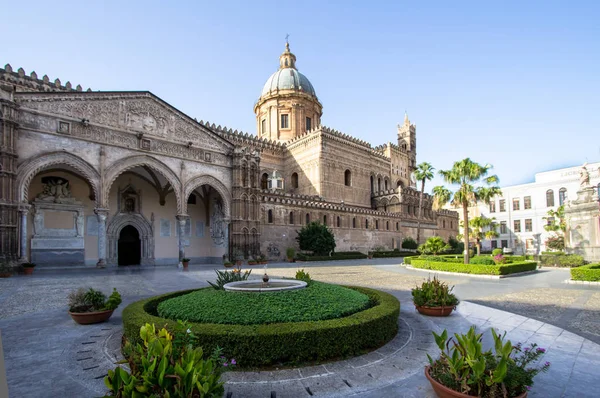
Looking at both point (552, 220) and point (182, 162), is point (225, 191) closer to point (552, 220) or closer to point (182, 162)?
point (182, 162)

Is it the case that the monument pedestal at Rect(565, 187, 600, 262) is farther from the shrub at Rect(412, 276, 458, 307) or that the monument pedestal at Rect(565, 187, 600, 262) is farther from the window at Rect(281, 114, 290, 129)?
the window at Rect(281, 114, 290, 129)

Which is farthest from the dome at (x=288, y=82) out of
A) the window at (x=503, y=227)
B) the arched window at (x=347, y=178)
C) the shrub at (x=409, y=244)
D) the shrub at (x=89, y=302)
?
the shrub at (x=89, y=302)

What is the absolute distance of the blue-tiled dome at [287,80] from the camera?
46.4 metres

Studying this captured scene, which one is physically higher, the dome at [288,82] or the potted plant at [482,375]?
the dome at [288,82]

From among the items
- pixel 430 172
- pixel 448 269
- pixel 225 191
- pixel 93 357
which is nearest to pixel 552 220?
pixel 430 172

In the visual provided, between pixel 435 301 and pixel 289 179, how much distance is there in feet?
118

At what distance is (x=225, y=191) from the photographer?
26.9 metres

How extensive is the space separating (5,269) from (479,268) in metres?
24.2

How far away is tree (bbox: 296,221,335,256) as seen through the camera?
29.6 m

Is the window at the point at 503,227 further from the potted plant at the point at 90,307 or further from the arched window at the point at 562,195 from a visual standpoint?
the potted plant at the point at 90,307

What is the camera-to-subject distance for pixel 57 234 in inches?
866

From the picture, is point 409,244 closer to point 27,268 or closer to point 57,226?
point 57,226

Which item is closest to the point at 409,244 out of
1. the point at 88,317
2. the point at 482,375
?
the point at 88,317

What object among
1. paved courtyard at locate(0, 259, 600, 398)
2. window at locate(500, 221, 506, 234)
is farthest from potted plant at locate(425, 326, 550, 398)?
window at locate(500, 221, 506, 234)
